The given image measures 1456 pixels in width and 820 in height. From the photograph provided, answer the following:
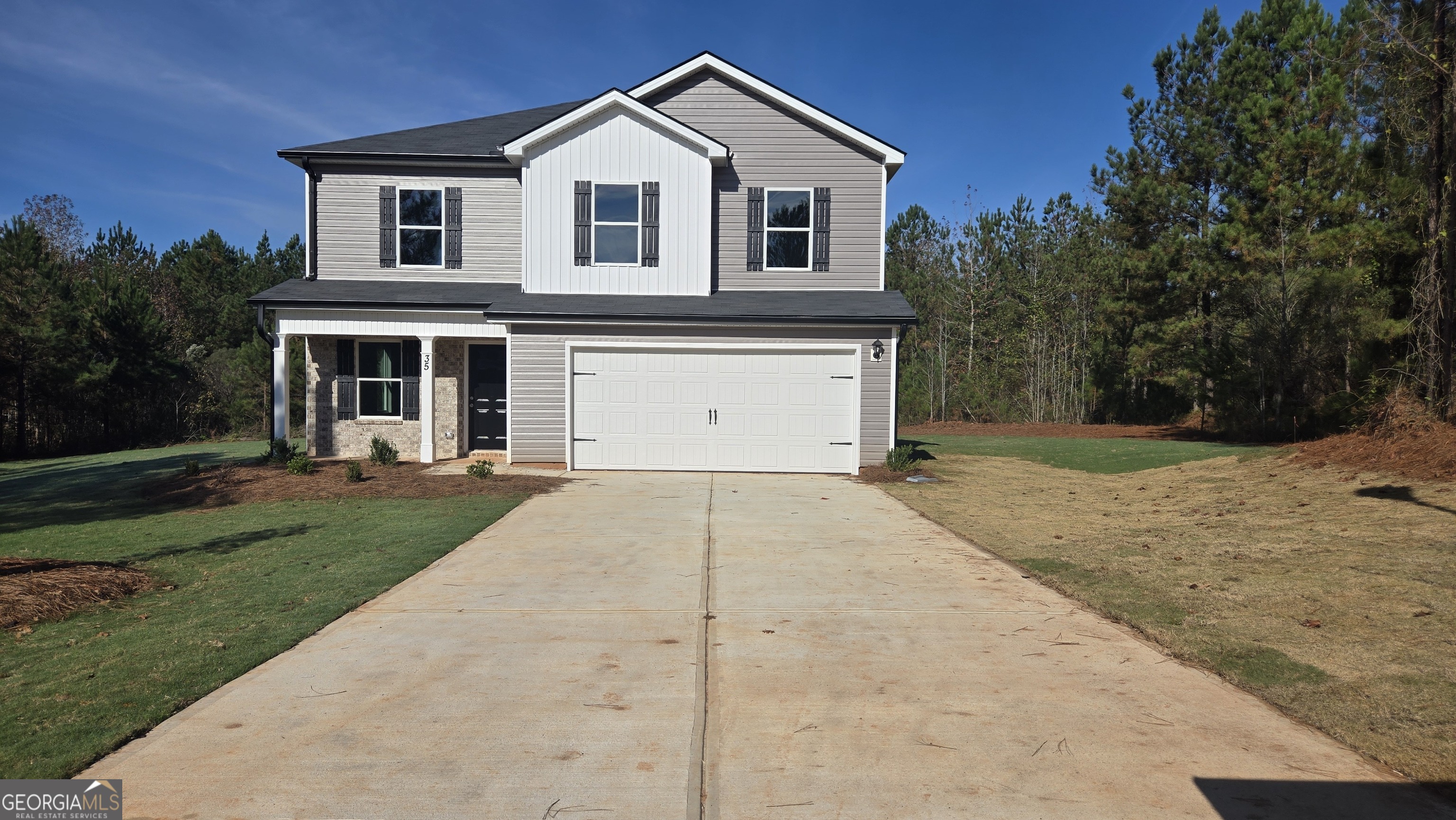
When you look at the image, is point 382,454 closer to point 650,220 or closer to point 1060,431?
point 650,220

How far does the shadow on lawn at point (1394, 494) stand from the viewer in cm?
832

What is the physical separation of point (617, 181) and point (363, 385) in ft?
21.9

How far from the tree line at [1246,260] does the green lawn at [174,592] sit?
→ 1372cm

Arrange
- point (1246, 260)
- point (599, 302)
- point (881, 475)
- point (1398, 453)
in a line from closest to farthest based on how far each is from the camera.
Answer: point (1398, 453) → point (881, 475) → point (599, 302) → point (1246, 260)

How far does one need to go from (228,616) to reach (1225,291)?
927 inches

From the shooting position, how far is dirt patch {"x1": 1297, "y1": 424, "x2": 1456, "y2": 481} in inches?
373

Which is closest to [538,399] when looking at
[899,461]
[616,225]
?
[616,225]

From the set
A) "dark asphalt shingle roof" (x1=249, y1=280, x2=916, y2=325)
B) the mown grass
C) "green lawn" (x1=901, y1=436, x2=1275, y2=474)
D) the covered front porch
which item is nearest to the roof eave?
"dark asphalt shingle roof" (x1=249, y1=280, x2=916, y2=325)

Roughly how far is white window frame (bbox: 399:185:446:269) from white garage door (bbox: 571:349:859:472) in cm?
410

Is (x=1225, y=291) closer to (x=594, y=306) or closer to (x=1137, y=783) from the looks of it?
(x=594, y=306)

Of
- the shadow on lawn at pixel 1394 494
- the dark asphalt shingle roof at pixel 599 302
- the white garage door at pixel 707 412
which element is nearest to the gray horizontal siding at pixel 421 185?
the dark asphalt shingle roof at pixel 599 302

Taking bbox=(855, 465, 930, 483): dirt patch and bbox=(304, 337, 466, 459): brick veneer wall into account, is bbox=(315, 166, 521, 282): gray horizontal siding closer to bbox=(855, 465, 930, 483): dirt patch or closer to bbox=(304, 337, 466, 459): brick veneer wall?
bbox=(304, 337, 466, 459): brick veneer wall

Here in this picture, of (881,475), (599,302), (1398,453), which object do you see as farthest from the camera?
(599,302)

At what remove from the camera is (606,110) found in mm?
15203
